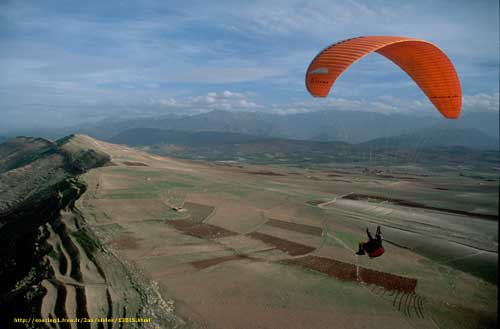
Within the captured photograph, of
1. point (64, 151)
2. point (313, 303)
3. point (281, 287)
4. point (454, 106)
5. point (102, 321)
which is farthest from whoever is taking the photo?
point (64, 151)

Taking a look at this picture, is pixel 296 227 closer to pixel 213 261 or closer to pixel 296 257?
pixel 296 257

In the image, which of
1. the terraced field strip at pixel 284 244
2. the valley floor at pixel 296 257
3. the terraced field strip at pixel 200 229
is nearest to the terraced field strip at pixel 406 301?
the valley floor at pixel 296 257

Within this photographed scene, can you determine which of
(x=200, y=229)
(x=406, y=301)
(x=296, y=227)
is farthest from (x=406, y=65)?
(x=200, y=229)

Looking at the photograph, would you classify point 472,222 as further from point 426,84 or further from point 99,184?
point 99,184

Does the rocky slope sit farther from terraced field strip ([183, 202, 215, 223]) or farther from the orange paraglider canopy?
the orange paraglider canopy

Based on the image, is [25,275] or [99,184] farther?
[99,184]

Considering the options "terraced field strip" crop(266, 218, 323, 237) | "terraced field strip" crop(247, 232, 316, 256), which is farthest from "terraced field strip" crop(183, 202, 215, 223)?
"terraced field strip" crop(266, 218, 323, 237)

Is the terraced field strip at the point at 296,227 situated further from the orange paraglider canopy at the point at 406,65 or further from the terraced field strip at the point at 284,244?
the orange paraglider canopy at the point at 406,65

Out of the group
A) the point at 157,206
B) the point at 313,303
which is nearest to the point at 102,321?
the point at 313,303
